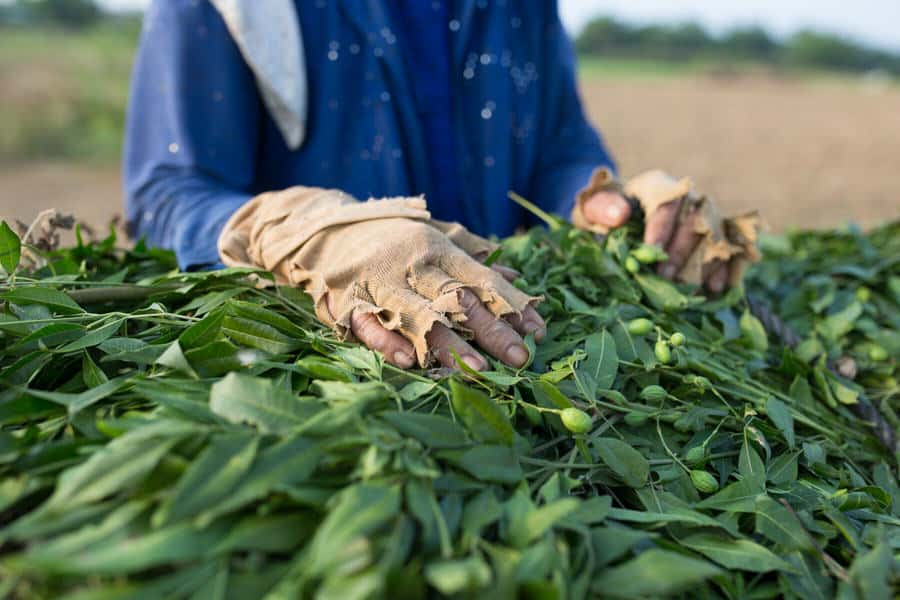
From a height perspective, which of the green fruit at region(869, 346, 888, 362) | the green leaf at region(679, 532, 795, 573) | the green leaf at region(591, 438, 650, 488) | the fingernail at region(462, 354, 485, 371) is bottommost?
the green fruit at region(869, 346, 888, 362)

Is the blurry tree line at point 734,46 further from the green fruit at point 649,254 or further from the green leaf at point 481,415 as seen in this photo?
the green leaf at point 481,415

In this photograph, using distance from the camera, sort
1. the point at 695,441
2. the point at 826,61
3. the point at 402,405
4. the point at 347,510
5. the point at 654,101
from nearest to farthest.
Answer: the point at 347,510 → the point at 402,405 → the point at 695,441 → the point at 654,101 → the point at 826,61

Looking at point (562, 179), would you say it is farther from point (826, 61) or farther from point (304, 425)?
point (826, 61)

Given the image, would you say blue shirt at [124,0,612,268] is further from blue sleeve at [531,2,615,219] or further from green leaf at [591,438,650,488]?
green leaf at [591,438,650,488]

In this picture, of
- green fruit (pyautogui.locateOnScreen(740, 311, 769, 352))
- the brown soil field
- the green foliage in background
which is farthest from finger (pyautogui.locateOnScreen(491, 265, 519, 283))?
the green foliage in background

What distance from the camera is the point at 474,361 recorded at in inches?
38.3

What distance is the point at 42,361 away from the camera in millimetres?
915

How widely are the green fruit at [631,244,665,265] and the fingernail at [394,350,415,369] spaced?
0.58m

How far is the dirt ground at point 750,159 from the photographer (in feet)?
26.9

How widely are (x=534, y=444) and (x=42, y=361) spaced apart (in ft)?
2.13

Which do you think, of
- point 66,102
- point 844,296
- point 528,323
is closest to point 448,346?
point 528,323

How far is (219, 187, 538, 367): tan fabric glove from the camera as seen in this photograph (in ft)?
3.35

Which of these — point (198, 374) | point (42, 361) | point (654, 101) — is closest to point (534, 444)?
point (198, 374)

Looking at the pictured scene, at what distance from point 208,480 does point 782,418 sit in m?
0.83
